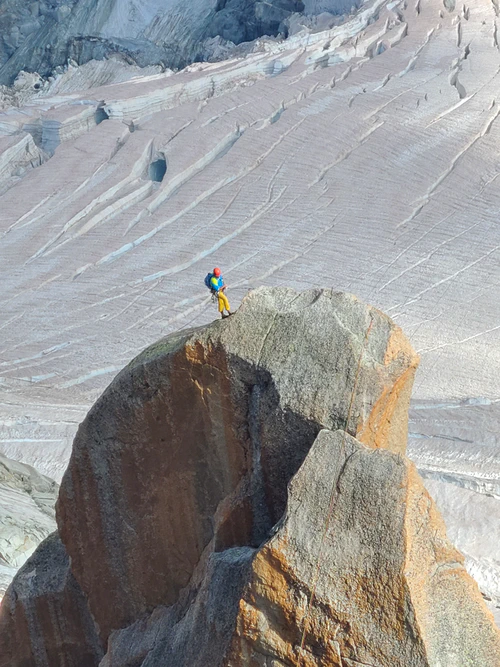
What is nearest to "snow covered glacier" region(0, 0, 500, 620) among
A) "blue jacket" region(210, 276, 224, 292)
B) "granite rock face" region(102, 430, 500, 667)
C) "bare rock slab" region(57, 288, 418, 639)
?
"blue jacket" region(210, 276, 224, 292)

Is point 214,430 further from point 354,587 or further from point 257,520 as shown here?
point 354,587

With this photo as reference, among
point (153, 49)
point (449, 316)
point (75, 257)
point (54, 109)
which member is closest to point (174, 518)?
point (449, 316)

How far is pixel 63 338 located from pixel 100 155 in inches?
203

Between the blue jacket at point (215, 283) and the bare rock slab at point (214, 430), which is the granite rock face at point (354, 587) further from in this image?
the blue jacket at point (215, 283)

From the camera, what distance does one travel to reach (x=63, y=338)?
12.5 m

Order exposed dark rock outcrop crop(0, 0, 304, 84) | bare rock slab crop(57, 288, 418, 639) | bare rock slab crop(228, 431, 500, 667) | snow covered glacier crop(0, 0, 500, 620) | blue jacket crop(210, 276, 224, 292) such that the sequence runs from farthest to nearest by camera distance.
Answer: exposed dark rock outcrop crop(0, 0, 304, 84)
snow covered glacier crop(0, 0, 500, 620)
blue jacket crop(210, 276, 224, 292)
bare rock slab crop(57, 288, 418, 639)
bare rock slab crop(228, 431, 500, 667)

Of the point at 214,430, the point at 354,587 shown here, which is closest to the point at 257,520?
the point at 214,430

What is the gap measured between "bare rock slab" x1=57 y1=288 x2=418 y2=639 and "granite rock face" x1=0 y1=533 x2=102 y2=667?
0.19 meters

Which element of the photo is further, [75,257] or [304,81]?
[304,81]

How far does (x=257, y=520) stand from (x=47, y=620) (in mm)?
1831

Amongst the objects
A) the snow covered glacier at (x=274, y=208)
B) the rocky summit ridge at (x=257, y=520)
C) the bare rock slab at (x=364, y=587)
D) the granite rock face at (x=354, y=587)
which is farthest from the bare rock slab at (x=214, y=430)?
the snow covered glacier at (x=274, y=208)

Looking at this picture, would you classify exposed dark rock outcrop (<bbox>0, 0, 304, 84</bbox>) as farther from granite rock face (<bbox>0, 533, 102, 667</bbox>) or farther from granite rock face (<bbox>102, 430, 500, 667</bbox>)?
granite rock face (<bbox>102, 430, 500, 667</bbox>)

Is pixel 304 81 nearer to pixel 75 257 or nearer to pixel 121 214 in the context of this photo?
pixel 121 214

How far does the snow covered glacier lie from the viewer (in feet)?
36.2
